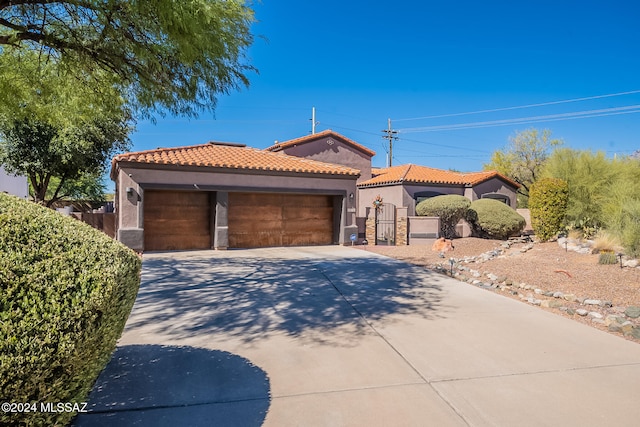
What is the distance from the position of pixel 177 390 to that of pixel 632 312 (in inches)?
266

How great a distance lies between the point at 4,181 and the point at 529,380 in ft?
96.5

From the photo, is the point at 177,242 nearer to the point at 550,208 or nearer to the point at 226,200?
the point at 226,200

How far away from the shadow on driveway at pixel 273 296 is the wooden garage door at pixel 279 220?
3.79 metres

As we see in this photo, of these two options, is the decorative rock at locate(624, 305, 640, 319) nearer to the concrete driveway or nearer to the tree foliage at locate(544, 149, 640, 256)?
the concrete driveway

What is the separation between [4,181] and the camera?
23219mm

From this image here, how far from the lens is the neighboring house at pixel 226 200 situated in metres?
13.1

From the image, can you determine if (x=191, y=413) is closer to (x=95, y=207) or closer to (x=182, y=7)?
(x=182, y=7)

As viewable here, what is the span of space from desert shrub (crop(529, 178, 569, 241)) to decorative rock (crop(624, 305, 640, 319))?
317 inches

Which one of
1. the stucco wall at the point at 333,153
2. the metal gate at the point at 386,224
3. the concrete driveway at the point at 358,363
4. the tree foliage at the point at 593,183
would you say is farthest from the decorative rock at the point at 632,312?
the stucco wall at the point at 333,153

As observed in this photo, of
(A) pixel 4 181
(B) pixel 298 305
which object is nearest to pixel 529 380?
(B) pixel 298 305

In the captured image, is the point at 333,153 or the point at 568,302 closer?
the point at 568,302

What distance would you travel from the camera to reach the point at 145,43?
6180 mm

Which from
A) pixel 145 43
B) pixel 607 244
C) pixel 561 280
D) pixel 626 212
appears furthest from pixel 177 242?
pixel 626 212

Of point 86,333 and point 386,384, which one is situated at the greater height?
point 86,333
